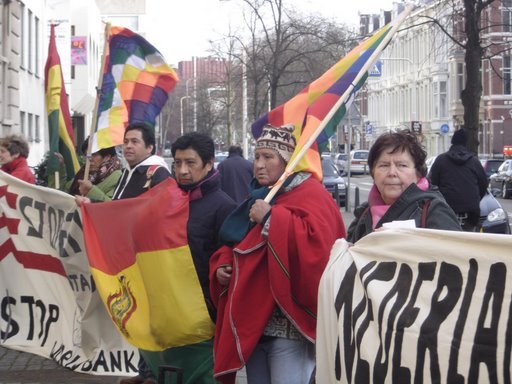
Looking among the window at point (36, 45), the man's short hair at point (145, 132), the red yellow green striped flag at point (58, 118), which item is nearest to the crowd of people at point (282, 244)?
the man's short hair at point (145, 132)

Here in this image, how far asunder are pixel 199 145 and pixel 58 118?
339 cm

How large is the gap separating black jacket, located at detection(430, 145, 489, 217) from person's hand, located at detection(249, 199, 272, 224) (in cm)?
750

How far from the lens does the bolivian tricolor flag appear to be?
602cm

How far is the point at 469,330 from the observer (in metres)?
3.90

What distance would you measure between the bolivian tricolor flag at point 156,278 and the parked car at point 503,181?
115 ft

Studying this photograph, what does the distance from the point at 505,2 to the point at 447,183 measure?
12.6m

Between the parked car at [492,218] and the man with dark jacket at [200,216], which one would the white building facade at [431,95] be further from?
the man with dark jacket at [200,216]

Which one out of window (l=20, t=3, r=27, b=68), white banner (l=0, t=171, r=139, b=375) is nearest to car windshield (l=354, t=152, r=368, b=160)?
window (l=20, t=3, r=27, b=68)

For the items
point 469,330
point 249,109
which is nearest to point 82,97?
point 249,109

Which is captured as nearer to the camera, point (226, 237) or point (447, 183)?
point (226, 237)

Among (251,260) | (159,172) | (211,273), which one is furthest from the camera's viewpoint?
(159,172)

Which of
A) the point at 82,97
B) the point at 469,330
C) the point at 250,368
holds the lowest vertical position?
the point at 250,368

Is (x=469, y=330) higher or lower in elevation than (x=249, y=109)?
lower

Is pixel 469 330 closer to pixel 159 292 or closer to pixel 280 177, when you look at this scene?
pixel 280 177
